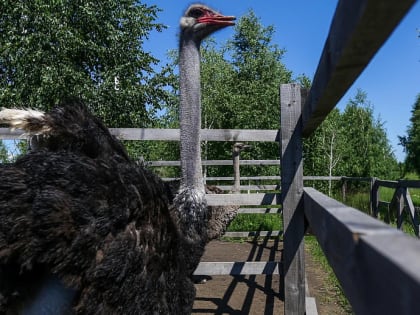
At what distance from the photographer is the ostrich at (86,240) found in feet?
5.53

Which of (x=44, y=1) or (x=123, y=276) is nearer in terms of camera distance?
(x=123, y=276)

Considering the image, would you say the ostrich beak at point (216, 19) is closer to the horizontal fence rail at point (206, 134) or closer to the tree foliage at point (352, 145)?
the horizontal fence rail at point (206, 134)

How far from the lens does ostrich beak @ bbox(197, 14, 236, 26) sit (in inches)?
139

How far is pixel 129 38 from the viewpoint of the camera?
12.2m

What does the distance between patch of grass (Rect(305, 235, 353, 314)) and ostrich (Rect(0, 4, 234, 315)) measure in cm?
199

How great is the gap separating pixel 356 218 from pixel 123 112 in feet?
36.0

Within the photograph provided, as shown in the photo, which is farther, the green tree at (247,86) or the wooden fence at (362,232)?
the green tree at (247,86)

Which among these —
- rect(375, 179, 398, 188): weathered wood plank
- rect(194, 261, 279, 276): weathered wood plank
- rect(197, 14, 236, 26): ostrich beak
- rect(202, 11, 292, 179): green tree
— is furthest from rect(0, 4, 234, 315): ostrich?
rect(202, 11, 292, 179): green tree

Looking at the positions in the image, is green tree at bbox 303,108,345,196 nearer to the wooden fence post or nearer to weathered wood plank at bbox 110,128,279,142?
weathered wood plank at bbox 110,128,279,142

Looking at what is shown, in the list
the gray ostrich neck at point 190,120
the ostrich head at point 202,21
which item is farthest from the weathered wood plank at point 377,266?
the ostrich head at point 202,21

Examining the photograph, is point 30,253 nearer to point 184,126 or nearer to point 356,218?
point 356,218

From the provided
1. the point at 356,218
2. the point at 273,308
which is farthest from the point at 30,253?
the point at 273,308

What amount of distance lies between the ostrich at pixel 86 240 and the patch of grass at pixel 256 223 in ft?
23.4

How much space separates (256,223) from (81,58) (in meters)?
6.10
